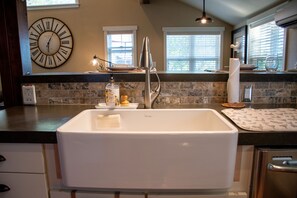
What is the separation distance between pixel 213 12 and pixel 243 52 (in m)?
1.08

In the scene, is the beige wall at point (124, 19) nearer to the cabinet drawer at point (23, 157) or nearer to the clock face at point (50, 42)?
the clock face at point (50, 42)

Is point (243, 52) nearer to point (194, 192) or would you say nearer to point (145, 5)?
point (145, 5)

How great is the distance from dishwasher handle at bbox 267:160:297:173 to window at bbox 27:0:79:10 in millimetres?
5001

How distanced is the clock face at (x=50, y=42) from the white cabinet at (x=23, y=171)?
4.42 meters

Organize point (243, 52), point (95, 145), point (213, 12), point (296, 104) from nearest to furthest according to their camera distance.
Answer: point (95, 145) < point (296, 104) < point (243, 52) < point (213, 12)

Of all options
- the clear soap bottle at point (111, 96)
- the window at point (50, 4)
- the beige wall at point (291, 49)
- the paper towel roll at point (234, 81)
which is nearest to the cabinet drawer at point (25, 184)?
the clear soap bottle at point (111, 96)

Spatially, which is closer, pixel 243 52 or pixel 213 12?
pixel 243 52

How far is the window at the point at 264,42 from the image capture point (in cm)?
294

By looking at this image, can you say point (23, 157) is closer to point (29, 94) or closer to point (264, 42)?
point (29, 94)

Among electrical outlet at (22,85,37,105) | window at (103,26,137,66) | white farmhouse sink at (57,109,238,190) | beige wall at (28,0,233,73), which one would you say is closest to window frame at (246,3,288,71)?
beige wall at (28,0,233,73)

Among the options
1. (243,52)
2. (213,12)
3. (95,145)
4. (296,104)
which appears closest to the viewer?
(95,145)

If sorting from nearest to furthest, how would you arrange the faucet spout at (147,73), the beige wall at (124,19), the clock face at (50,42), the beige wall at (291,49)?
1. the faucet spout at (147,73)
2. the beige wall at (291,49)
3. the beige wall at (124,19)
4. the clock face at (50,42)

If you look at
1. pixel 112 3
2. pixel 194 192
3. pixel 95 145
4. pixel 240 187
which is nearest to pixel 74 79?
pixel 95 145

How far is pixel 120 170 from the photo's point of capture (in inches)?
27.9
